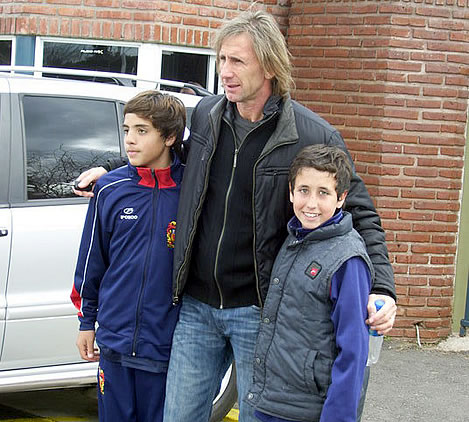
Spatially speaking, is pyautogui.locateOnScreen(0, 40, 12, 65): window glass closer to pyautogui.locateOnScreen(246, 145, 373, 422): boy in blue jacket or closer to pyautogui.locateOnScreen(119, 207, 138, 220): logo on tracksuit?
pyautogui.locateOnScreen(119, 207, 138, 220): logo on tracksuit

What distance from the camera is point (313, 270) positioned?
307cm

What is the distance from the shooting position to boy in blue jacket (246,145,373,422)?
9.75 ft

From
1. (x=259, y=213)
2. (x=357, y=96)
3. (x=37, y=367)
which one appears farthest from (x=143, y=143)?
(x=357, y=96)

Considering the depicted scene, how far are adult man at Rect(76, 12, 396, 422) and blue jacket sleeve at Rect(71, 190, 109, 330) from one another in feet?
1.11

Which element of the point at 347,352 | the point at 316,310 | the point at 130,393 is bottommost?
the point at 130,393

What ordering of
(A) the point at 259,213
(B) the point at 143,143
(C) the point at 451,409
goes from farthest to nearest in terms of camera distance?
(C) the point at 451,409 → (B) the point at 143,143 → (A) the point at 259,213

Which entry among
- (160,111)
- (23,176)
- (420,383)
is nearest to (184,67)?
(420,383)

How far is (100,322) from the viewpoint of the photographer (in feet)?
11.5

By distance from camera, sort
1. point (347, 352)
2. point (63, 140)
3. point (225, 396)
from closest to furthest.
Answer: point (347, 352) < point (63, 140) < point (225, 396)

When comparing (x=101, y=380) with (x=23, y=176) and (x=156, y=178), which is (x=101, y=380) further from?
(x=23, y=176)

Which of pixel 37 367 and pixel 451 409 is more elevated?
pixel 37 367

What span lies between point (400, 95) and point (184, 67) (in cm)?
186

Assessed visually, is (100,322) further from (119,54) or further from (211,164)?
(119,54)

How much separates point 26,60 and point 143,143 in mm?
4668
